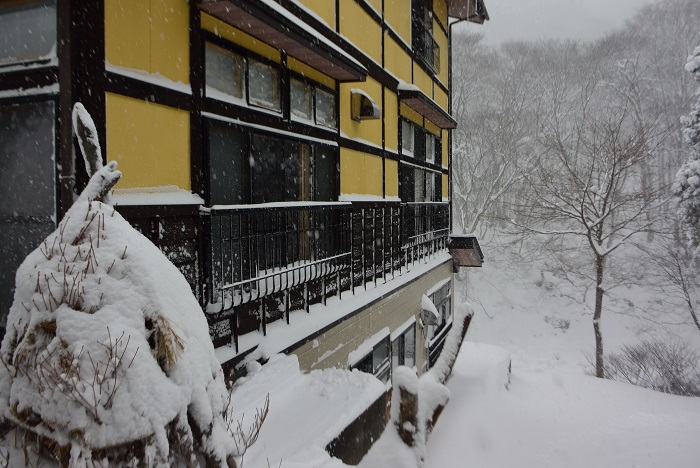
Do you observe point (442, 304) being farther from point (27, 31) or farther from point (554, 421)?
point (27, 31)

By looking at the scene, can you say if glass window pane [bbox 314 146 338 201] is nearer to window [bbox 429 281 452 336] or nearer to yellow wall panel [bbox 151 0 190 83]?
yellow wall panel [bbox 151 0 190 83]

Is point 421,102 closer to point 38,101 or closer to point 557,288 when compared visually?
point 38,101

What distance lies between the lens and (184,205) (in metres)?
3.87

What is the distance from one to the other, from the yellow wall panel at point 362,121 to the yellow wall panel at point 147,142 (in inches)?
139

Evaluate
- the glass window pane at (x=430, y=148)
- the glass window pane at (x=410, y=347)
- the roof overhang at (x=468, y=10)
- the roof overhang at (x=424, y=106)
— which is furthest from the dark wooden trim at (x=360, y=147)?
the roof overhang at (x=468, y=10)

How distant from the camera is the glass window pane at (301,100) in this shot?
18.9 feet

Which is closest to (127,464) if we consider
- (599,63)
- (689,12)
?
(599,63)

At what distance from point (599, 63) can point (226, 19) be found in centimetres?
3011

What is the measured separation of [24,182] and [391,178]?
7.01 meters

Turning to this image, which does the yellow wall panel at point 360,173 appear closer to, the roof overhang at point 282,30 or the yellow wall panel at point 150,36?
the roof overhang at point 282,30

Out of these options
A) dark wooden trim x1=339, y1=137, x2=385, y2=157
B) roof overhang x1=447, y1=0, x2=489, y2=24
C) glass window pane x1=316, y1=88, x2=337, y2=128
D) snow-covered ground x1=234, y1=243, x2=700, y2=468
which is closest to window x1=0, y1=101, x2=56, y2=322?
snow-covered ground x1=234, y1=243, x2=700, y2=468

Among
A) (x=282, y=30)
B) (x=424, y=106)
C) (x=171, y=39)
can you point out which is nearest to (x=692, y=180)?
(x=424, y=106)

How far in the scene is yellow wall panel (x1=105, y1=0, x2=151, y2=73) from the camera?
3.31 meters

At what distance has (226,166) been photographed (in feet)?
15.1
